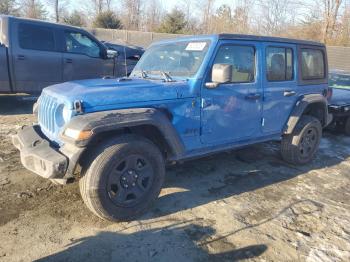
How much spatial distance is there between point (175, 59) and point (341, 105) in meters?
4.72

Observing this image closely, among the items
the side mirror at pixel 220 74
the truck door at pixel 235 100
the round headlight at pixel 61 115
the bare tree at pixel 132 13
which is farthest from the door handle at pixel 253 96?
the bare tree at pixel 132 13

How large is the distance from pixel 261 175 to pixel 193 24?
34.3m

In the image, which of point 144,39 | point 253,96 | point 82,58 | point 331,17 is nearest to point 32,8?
point 144,39

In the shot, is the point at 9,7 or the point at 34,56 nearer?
the point at 34,56

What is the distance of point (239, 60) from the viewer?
15.5ft

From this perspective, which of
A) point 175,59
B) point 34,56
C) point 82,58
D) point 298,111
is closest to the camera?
point 175,59

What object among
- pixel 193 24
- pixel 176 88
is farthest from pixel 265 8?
pixel 176 88

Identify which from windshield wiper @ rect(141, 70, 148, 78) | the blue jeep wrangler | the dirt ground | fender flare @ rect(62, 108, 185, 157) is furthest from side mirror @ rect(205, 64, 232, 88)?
the dirt ground

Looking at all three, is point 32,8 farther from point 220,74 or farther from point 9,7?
point 220,74

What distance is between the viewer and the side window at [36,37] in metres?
7.91

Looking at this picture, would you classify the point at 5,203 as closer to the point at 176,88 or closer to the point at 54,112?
the point at 54,112

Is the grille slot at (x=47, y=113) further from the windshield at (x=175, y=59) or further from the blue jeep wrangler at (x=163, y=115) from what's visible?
Answer: the windshield at (x=175, y=59)

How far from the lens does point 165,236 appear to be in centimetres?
360

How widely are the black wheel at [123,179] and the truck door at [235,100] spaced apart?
83 centimetres
